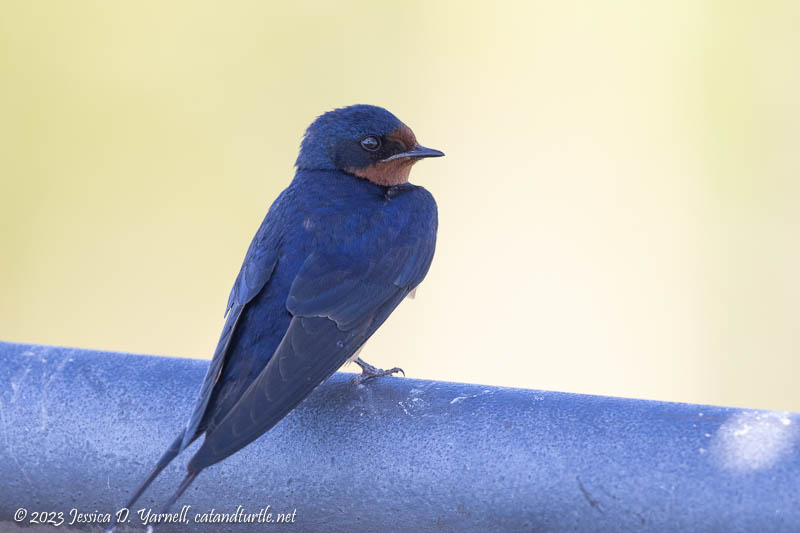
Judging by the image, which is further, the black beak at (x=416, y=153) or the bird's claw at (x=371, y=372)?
the black beak at (x=416, y=153)

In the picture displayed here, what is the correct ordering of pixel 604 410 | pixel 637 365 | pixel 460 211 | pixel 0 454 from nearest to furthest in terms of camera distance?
pixel 604 410 → pixel 0 454 → pixel 637 365 → pixel 460 211

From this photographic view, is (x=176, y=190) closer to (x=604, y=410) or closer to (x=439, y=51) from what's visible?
(x=439, y=51)

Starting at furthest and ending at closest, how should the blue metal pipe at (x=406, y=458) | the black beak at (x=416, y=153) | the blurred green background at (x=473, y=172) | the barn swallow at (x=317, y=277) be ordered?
1. the blurred green background at (x=473, y=172)
2. the black beak at (x=416, y=153)
3. the barn swallow at (x=317, y=277)
4. the blue metal pipe at (x=406, y=458)

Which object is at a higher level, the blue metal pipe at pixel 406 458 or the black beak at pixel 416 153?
the black beak at pixel 416 153

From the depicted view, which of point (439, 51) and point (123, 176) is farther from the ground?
point (439, 51)

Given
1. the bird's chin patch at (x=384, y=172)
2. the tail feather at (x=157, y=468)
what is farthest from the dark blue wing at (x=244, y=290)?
the bird's chin patch at (x=384, y=172)

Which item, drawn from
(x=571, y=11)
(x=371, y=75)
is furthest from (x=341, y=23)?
(x=571, y=11)

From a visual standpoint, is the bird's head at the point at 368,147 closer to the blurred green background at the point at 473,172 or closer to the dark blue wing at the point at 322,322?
the dark blue wing at the point at 322,322

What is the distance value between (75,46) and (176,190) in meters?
0.89

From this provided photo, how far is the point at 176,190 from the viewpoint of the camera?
487 centimetres

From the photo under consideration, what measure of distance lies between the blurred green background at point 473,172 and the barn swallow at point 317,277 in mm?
2054

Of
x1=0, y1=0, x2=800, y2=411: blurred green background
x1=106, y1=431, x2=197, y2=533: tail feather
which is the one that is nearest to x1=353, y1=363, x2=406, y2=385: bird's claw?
x1=106, y1=431, x2=197, y2=533: tail feather

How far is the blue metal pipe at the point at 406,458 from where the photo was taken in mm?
1162

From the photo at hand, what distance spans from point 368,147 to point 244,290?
58cm
